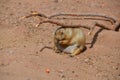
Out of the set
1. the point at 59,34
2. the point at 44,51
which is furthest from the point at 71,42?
the point at 44,51

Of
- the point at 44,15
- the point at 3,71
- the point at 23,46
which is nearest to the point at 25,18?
the point at 44,15

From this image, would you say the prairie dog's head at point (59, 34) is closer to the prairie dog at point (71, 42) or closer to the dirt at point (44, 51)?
the prairie dog at point (71, 42)

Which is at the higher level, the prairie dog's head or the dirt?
the prairie dog's head

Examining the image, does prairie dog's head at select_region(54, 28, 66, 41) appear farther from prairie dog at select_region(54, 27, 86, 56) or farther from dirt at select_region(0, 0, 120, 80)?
Answer: dirt at select_region(0, 0, 120, 80)

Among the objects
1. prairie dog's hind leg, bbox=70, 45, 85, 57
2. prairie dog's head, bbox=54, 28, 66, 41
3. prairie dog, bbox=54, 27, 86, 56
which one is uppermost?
prairie dog's head, bbox=54, 28, 66, 41

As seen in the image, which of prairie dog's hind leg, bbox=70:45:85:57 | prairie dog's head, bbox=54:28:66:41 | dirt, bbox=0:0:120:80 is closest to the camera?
dirt, bbox=0:0:120:80

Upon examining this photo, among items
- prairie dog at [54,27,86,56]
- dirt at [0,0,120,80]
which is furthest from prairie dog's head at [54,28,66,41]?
dirt at [0,0,120,80]

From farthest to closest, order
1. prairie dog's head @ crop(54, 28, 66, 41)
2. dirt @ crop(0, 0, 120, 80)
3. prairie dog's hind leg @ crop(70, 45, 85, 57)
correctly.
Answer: prairie dog's hind leg @ crop(70, 45, 85, 57), prairie dog's head @ crop(54, 28, 66, 41), dirt @ crop(0, 0, 120, 80)
